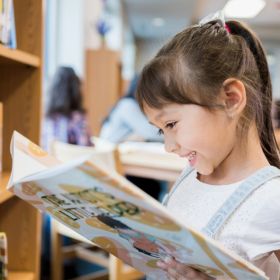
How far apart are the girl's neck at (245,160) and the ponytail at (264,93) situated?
3 centimetres

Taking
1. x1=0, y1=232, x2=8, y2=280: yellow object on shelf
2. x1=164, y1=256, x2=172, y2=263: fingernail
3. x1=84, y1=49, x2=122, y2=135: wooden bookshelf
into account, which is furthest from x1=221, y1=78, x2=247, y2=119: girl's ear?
x1=84, y1=49, x2=122, y2=135: wooden bookshelf

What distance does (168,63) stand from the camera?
0.80 m

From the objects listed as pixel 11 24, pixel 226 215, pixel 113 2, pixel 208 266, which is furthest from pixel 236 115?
pixel 113 2

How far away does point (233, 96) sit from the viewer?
2.58ft

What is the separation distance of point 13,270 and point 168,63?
0.81 metres

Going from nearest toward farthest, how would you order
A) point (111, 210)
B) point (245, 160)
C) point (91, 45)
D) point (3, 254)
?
point (111, 210)
point (245, 160)
point (3, 254)
point (91, 45)

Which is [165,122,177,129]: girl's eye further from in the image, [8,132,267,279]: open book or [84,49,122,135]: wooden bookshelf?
[84,49,122,135]: wooden bookshelf

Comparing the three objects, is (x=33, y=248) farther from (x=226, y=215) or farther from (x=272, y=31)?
(x=272, y=31)

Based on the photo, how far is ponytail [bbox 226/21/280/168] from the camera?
854 mm

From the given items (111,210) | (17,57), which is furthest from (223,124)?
(17,57)

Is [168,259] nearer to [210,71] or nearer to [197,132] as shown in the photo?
[197,132]

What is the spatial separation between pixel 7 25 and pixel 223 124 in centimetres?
59

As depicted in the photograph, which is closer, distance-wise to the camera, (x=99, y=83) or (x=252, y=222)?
(x=252, y=222)

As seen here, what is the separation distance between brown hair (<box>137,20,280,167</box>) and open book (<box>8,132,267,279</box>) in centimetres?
26
